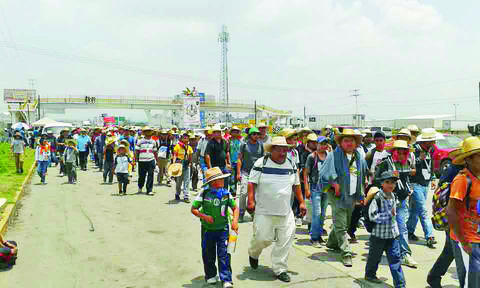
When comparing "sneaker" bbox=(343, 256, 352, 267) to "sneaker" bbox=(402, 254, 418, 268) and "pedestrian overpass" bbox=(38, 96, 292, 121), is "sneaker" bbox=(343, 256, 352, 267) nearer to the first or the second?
"sneaker" bbox=(402, 254, 418, 268)

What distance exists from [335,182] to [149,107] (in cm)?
7000

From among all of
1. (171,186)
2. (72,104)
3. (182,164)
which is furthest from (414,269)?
(72,104)

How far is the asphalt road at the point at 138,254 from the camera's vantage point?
5.05 metres

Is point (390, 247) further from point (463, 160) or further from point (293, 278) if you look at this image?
point (463, 160)

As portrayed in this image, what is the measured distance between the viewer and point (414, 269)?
5332 mm

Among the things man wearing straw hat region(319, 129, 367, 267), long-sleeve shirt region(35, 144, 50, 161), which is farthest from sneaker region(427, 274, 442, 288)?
long-sleeve shirt region(35, 144, 50, 161)

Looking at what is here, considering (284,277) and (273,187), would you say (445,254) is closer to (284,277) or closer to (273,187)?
(284,277)

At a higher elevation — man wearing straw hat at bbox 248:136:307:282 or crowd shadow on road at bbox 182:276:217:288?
man wearing straw hat at bbox 248:136:307:282

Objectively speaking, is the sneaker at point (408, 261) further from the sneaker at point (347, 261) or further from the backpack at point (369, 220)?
the backpack at point (369, 220)

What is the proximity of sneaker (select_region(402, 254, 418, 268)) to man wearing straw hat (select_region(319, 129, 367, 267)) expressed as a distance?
2.32 feet

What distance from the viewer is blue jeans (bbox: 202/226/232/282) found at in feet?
15.5

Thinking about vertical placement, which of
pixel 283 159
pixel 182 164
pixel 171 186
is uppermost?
A: pixel 283 159

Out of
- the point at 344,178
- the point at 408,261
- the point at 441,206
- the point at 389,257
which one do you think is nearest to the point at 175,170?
the point at 344,178

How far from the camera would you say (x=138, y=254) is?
615cm
